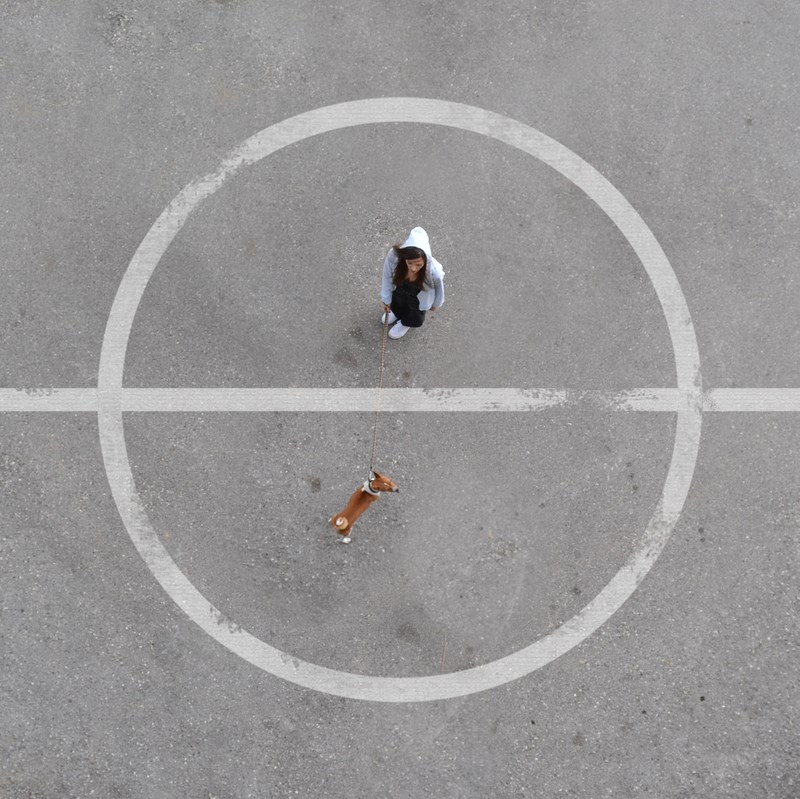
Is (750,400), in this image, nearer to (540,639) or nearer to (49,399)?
(540,639)

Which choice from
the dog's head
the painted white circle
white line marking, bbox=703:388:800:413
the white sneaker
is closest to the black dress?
the white sneaker

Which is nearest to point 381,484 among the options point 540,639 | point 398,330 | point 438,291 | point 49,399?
point 398,330

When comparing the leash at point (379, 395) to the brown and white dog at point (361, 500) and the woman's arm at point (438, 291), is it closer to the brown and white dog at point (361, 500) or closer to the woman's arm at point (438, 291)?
the brown and white dog at point (361, 500)

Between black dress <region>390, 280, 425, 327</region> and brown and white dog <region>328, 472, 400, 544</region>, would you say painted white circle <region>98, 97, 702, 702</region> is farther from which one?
black dress <region>390, 280, 425, 327</region>

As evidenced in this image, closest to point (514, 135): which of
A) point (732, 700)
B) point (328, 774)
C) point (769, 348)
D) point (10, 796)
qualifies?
point (769, 348)

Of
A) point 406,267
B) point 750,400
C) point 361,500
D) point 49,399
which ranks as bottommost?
point 49,399

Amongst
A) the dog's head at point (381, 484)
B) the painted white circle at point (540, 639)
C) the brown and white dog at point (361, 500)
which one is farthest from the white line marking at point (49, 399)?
the dog's head at point (381, 484)
